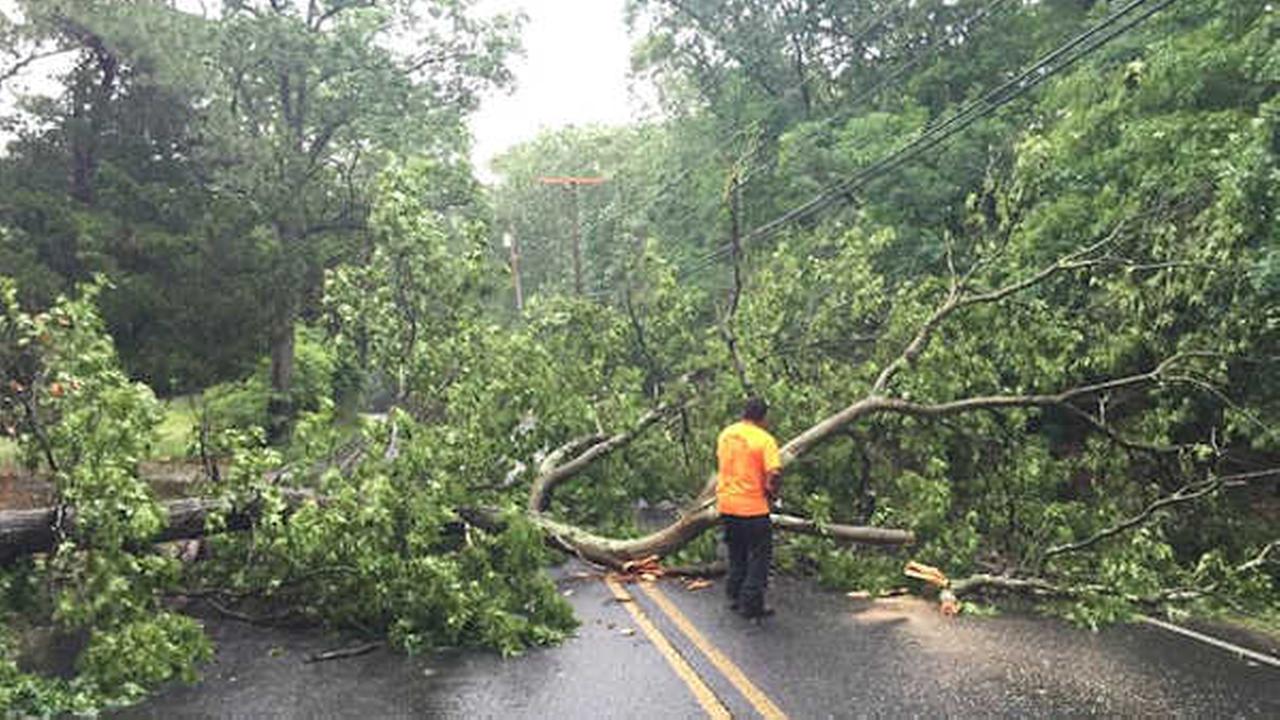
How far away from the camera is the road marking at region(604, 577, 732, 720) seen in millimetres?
5137

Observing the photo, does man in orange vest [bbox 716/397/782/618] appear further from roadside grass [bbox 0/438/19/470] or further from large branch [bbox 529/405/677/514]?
roadside grass [bbox 0/438/19/470]

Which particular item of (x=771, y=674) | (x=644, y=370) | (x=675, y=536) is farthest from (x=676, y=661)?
(x=644, y=370)

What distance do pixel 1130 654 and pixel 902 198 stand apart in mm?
12564

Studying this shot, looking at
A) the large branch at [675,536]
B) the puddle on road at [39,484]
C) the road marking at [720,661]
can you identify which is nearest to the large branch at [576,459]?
the large branch at [675,536]

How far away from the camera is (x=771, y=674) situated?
18.6 feet

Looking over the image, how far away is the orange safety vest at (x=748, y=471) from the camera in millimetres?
6953

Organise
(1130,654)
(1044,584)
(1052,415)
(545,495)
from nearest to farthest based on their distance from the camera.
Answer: (1130,654) → (1044,584) → (545,495) → (1052,415)

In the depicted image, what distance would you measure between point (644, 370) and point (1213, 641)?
638 cm

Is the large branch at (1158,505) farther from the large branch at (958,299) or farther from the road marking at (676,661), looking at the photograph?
the road marking at (676,661)

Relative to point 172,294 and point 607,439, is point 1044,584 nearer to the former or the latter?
point 607,439

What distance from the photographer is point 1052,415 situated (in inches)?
511

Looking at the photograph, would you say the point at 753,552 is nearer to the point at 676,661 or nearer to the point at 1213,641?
the point at 676,661

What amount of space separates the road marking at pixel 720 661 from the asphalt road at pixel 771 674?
0.06 feet

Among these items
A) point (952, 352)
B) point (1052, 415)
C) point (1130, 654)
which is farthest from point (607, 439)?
Result: point (1052, 415)
